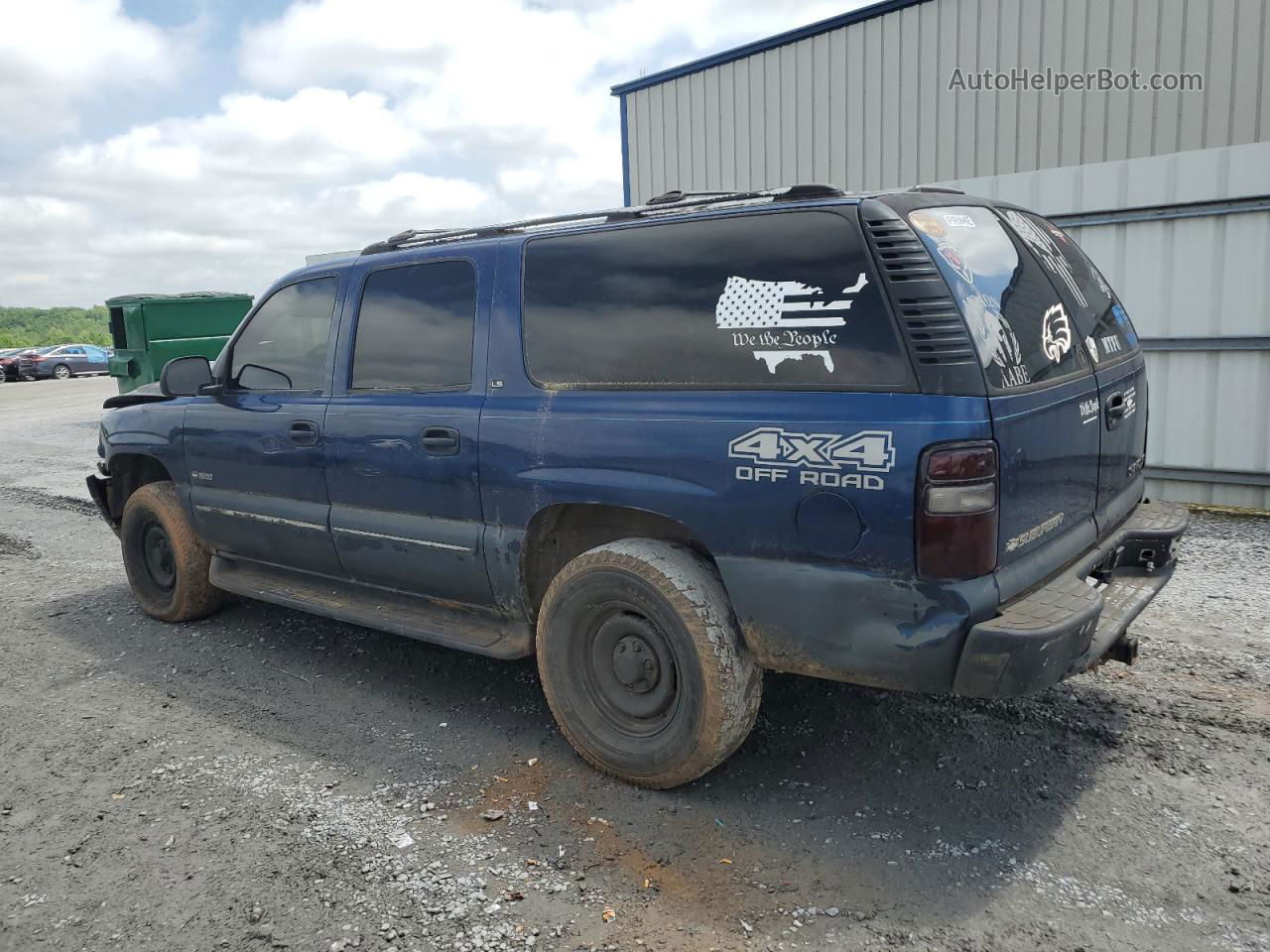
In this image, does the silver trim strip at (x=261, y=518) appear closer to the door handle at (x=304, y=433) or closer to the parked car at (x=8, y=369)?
the door handle at (x=304, y=433)

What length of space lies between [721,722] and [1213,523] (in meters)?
5.49

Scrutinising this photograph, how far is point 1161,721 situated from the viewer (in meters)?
3.67

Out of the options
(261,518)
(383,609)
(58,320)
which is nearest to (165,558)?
(261,518)

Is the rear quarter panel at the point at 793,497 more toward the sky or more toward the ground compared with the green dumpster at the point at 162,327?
more toward the ground

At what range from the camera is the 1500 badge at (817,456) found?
9.00 ft

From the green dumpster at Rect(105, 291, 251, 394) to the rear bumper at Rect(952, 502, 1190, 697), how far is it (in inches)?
574

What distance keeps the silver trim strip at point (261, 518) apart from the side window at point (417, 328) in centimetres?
70

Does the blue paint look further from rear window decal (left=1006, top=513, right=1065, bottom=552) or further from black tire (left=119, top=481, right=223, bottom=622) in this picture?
black tire (left=119, top=481, right=223, bottom=622)

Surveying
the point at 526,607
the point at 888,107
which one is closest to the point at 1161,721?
the point at 526,607

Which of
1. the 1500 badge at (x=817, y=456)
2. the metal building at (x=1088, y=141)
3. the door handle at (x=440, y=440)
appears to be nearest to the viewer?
the 1500 badge at (x=817, y=456)

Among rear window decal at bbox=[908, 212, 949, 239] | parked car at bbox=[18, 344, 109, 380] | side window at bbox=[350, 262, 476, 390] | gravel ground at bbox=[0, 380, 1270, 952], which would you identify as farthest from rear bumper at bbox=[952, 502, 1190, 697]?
parked car at bbox=[18, 344, 109, 380]

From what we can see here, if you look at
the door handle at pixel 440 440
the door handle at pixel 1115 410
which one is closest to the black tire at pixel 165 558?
the door handle at pixel 440 440

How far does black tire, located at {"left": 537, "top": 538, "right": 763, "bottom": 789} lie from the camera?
10.2 feet

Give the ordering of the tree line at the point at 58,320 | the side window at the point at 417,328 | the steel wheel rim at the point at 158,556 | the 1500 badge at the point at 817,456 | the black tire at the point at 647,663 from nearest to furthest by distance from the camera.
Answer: the 1500 badge at the point at 817,456, the black tire at the point at 647,663, the side window at the point at 417,328, the steel wheel rim at the point at 158,556, the tree line at the point at 58,320
